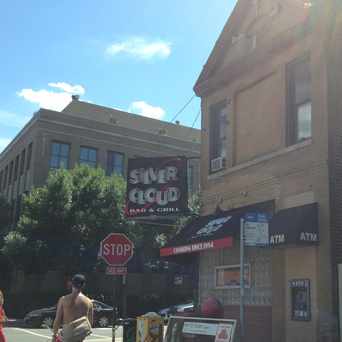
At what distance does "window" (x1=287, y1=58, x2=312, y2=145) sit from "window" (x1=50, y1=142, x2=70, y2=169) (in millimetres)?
33363

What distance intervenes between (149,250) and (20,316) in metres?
9.46

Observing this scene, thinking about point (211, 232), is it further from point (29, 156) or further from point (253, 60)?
point (29, 156)

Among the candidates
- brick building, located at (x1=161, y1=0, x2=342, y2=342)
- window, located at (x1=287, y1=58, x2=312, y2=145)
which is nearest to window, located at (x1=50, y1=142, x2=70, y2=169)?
brick building, located at (x1=161, y1=0, x2=342, y2=342)

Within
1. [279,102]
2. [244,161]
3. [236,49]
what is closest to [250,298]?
Answer: [244,161]

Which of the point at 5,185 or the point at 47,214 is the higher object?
the point at 5,185

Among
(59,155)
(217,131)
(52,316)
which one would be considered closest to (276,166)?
(217,131)

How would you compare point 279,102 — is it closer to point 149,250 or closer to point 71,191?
point 71,191

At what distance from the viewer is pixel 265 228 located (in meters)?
8.68

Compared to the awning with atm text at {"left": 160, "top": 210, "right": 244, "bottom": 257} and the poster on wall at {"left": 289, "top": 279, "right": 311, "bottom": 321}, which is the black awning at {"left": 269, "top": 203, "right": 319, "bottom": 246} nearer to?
the poster on wall at {"left": 289, "top": 279, "right": 311, "bottom": 321}

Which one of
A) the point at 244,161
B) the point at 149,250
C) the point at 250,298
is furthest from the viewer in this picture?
the point at 149,250

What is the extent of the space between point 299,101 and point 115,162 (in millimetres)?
36270

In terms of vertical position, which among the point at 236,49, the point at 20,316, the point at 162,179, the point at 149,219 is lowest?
the point at 20,316

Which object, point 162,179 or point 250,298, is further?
point 162,179

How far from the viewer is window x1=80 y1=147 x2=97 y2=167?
153ft
